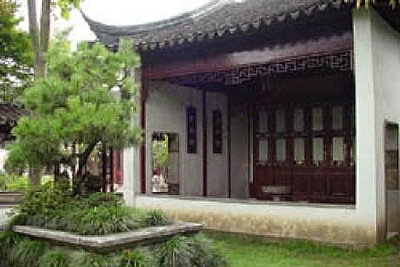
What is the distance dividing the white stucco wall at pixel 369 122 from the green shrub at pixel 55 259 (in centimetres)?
416

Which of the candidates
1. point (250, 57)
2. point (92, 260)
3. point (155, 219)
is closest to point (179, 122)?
point (250, 57)

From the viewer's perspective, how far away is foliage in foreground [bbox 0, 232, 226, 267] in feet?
17.1

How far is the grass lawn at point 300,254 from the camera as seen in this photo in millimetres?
6816

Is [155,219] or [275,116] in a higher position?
[275,116]

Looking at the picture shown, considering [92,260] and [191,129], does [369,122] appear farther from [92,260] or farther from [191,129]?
[191,129]

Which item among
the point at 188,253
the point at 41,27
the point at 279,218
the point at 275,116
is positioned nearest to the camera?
the point at 188,253

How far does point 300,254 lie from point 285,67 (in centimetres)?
314

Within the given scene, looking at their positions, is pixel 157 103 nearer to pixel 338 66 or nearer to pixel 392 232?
pixel 338 66

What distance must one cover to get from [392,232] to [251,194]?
190 inches

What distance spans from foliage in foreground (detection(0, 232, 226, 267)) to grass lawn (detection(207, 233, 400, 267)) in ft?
2.22

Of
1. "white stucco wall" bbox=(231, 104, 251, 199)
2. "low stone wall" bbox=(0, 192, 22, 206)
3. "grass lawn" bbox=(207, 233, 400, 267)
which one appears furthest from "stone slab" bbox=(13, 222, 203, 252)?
"low stone wall" bbox=(0, 192, 22, 206)

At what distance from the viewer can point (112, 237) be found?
5.31 m

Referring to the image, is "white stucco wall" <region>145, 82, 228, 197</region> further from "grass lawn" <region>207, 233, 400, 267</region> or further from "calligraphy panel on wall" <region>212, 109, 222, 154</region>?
"grass lawn" <region>207, 233, 400, 267</region>

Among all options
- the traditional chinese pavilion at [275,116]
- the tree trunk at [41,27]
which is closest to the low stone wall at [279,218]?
the traditional chinese pavilion at [275,116]
